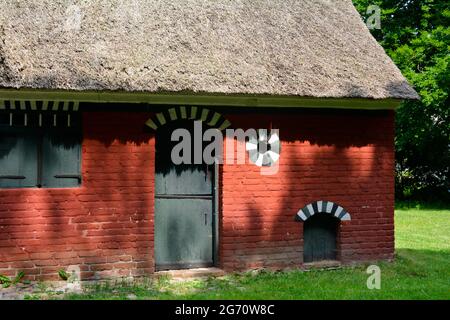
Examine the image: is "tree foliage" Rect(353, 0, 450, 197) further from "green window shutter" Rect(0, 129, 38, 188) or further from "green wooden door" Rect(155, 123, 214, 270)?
"green window shutter" Rect(0, 129, 38, 188)

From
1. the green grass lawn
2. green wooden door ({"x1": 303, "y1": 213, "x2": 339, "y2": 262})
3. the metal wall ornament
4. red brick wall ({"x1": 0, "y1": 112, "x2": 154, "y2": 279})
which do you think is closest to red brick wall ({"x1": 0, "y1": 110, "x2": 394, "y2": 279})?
red brick wall ({"x1": 0, "y1": 112, "x2": 154, "y2": 279})

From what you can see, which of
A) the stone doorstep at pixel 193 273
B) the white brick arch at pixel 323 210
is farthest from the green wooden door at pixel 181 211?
the white brick arch at pixel 323 210

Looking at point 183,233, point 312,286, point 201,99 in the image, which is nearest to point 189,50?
point 201,99

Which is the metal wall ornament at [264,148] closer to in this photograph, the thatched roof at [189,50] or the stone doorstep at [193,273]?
the thatched roof at [189,50]

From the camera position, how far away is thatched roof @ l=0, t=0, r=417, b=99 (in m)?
7.91

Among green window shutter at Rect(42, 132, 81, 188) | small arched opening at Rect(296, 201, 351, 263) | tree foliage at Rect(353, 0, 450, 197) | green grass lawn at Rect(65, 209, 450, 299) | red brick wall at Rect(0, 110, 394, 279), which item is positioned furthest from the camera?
tree foliage at Rect(353, 0, 450, 197)

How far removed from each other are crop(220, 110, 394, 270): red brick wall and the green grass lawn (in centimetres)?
38

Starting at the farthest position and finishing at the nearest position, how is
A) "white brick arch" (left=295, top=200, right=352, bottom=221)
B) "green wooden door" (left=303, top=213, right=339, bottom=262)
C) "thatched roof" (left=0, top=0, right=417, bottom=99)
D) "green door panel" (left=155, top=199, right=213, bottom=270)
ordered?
"green wooden door" (left=303, top=213, right=339, bottom=262), "white brick arch" (left=295, top=200, right=352, bottom=221), "green door panel" (left=155, top=199, right=213, bottom=270), "thatched roof" (left=0, top=0, right=417, bottom=99)

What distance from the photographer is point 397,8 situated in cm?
2139

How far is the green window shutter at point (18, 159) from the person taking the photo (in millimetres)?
7945

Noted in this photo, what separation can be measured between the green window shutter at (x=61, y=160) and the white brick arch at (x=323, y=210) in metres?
3.53

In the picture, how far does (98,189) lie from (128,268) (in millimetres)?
1235

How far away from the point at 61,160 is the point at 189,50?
250 cm

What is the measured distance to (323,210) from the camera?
9.39 metres
